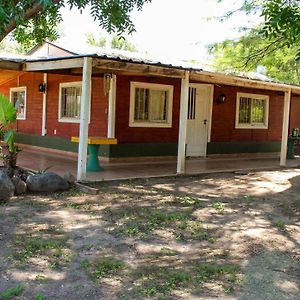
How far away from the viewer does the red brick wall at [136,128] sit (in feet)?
39.5

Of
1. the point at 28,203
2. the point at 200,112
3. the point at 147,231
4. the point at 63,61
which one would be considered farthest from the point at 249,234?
the point at 200,112

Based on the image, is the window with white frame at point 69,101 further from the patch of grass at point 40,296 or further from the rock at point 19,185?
the patch of grass at point 40,296

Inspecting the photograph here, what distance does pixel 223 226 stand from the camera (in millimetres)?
6141

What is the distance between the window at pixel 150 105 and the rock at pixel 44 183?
446cm

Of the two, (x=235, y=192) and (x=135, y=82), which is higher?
(x=135, y=82)

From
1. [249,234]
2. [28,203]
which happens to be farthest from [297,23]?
[28,203]

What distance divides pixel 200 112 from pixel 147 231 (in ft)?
28.8

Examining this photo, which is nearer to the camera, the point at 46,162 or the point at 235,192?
the point at 235,192

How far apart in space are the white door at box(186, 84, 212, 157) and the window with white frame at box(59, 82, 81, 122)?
331 centimetres

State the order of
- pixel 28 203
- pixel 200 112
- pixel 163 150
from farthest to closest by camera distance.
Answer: pixel 200 112
pixel 163 150
pixel 28 203

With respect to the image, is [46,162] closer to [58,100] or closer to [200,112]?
[58,100]

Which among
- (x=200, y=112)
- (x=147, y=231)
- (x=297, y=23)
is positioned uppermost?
(x=297, y=23)

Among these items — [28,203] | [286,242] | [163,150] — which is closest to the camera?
[286,242]

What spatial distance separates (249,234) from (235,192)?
9.58 feet
